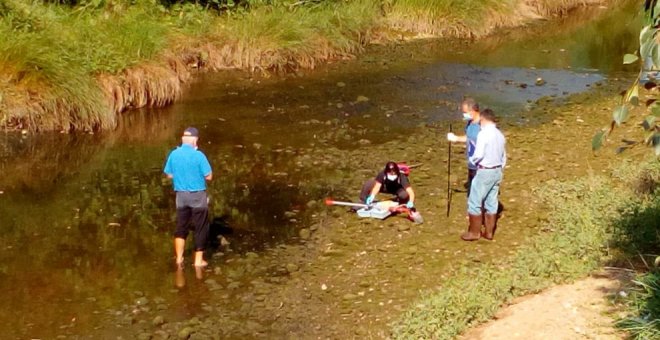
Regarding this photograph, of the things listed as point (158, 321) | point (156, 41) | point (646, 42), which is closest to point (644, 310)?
point (646, 42)

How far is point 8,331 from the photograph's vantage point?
9.68 m

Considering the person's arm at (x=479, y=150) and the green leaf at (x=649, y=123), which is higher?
the green leaf at (x=649, y=123)

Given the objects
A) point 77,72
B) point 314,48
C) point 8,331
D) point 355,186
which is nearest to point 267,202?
point 355,186

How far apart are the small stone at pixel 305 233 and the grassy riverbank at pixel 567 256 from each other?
8.09ft

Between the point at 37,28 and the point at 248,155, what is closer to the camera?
the point at 248,155

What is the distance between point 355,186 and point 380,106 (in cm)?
596

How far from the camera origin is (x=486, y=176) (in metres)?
11.9

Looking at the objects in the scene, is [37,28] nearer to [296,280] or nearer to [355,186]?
[355,186]

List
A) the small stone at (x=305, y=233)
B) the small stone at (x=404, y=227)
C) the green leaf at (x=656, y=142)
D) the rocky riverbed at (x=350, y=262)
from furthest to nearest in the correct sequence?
the small stone at (x=404, y=227), the small stone at (x=305, y=233), the rocky riverbed at (x=350, y=262), the green leaf at (x=656, y=142)

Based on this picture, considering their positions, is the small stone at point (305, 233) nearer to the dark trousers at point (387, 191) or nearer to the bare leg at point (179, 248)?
the dark trousers at point (387, 191)

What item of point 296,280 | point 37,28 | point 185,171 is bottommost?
point 296,280

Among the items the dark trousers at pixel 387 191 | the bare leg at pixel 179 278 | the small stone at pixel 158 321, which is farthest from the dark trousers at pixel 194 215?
the dark trousers at pixel 387 191

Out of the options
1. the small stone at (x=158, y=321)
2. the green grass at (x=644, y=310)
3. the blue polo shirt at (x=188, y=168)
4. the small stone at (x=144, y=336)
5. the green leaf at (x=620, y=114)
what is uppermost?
the green leaf at (x=620, y=114)

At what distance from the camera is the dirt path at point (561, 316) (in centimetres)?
891
